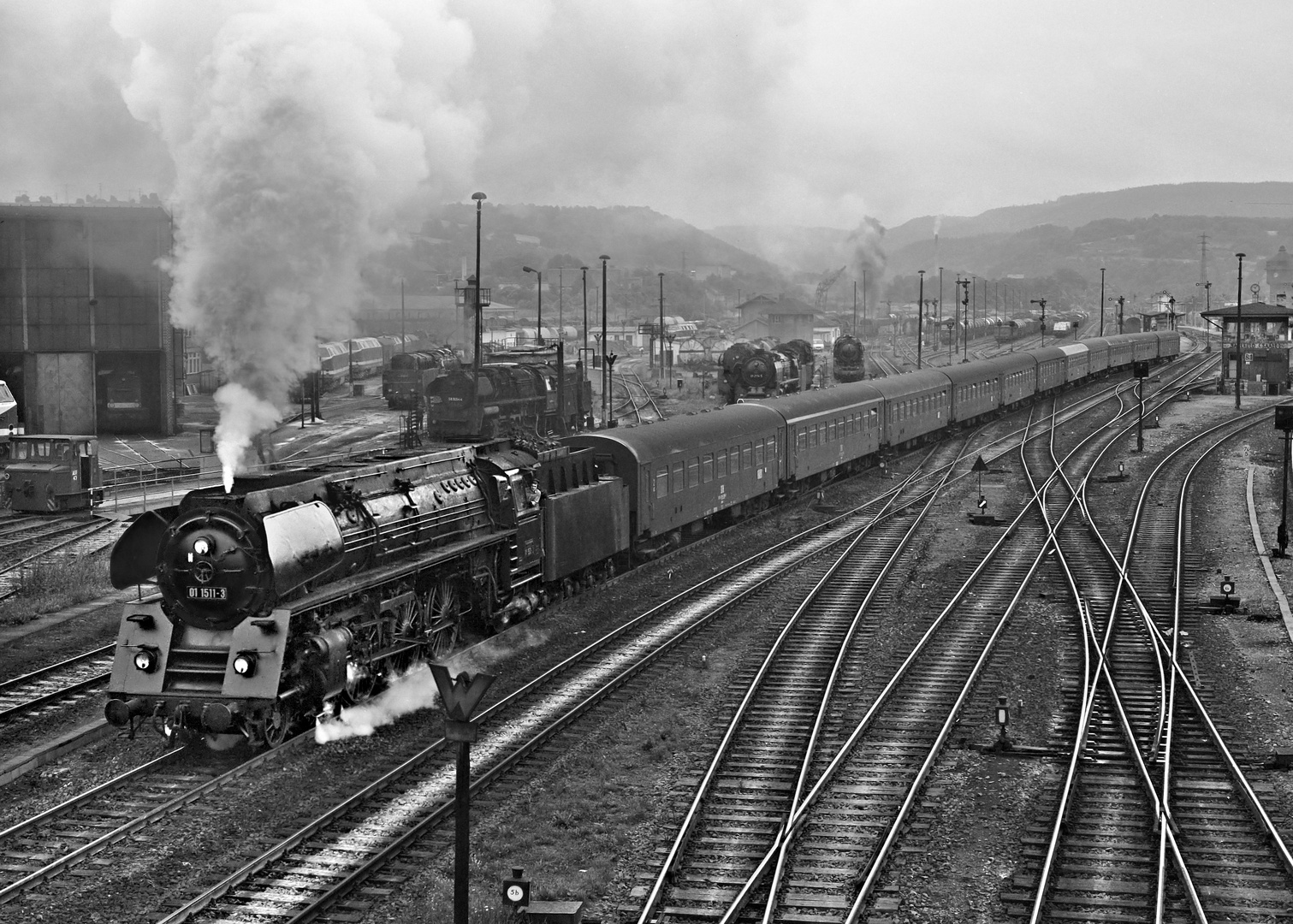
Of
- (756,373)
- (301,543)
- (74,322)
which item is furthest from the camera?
(756,373)

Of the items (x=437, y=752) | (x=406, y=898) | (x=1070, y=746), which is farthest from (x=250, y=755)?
(x=1070, y=746)

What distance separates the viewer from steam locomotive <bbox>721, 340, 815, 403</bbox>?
57812 mm

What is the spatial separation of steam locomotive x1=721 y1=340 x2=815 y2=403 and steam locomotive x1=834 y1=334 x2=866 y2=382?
12283 mm

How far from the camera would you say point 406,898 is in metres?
12.5

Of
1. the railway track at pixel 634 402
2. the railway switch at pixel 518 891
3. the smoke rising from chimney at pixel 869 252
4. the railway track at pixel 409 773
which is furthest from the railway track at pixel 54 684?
the smoke rising from chimney at pixel 869 252

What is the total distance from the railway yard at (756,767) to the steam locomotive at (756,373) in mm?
28282

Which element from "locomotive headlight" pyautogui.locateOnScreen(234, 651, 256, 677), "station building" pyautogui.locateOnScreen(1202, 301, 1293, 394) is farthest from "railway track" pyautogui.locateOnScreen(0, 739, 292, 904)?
"station building" pyautogui.locateOnScreen(1202, 301, 1293, 394)

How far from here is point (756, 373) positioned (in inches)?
2281

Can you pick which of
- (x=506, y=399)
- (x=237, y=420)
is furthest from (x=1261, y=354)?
(x=237, y=420)

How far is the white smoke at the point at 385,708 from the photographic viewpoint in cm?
1719

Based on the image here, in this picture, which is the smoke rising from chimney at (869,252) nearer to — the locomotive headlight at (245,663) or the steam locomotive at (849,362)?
the steam locomotive at (849,362)

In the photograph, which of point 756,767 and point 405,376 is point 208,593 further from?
point 405,376

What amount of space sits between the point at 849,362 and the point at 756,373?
1800 cm

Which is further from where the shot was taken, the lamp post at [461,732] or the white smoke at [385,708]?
the white smoke at [385,708]
